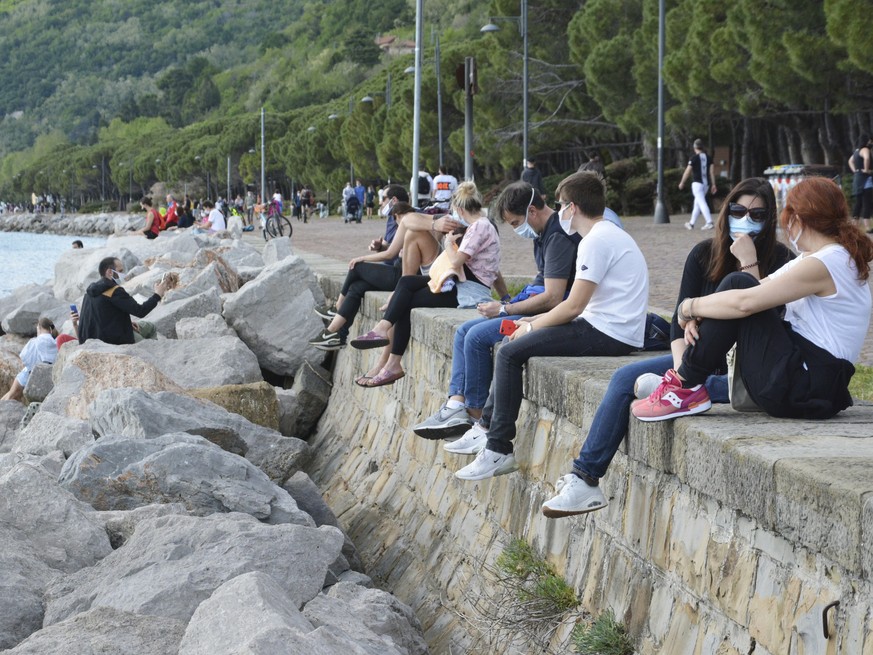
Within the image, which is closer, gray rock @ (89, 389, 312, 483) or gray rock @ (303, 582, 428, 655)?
gray rock @ (303, 582, 428, 655)

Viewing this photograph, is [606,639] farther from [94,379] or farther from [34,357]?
[34,357]

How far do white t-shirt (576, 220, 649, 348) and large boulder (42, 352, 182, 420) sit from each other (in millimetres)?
4993

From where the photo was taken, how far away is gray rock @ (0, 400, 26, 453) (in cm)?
1218

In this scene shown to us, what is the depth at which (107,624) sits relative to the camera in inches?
188

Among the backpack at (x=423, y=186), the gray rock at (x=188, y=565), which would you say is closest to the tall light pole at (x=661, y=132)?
the backpack at (x=423, y=186)

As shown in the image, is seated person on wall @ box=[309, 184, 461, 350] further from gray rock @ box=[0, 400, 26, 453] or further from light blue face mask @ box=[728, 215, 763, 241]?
light blue face mask @ box=[728, 215, 763, 241]

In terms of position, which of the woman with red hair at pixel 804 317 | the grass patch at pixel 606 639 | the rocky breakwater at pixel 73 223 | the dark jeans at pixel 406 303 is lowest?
the rocky breakwater at pixel 73 223

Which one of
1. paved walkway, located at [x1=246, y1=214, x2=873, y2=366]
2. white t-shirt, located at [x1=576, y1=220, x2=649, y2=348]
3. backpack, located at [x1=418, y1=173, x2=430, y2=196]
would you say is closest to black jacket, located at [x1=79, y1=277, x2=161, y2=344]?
paved walkway, located at [x1=246, y1=214, x2=873, y2=366]

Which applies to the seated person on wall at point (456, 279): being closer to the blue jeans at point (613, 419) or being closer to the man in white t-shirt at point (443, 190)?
the blue jeans at point (613, 419)

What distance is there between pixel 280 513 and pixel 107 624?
2.66 meters

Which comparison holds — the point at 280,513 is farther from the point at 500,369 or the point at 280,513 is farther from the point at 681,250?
the point at 681,250

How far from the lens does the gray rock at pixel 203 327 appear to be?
528 inches

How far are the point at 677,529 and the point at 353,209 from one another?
1646 inches

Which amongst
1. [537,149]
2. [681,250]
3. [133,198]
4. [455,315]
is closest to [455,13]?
[133,198]
